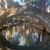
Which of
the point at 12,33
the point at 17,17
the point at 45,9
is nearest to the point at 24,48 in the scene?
the point at 12,33

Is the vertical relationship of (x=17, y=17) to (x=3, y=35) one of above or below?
above

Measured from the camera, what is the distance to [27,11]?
7.68ft

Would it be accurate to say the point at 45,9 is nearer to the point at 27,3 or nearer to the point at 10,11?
the point at 27,3

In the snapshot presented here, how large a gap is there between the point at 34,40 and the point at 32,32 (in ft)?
0.35

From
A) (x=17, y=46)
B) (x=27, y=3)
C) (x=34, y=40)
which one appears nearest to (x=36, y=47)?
(x=34, y=40)

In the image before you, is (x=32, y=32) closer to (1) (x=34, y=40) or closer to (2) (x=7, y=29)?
(1) (x=34, y=40)

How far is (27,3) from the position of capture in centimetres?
237

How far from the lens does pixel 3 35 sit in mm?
2330

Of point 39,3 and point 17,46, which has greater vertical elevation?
point 39,3

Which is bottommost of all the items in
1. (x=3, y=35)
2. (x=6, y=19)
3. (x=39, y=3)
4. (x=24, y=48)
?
(x=24, y=48)

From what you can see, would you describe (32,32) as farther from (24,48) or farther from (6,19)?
(6,19)

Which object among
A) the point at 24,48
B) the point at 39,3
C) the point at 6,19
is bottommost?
the point at 24,48

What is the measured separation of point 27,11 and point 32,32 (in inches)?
11.2

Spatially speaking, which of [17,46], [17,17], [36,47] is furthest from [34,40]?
[17,17]
